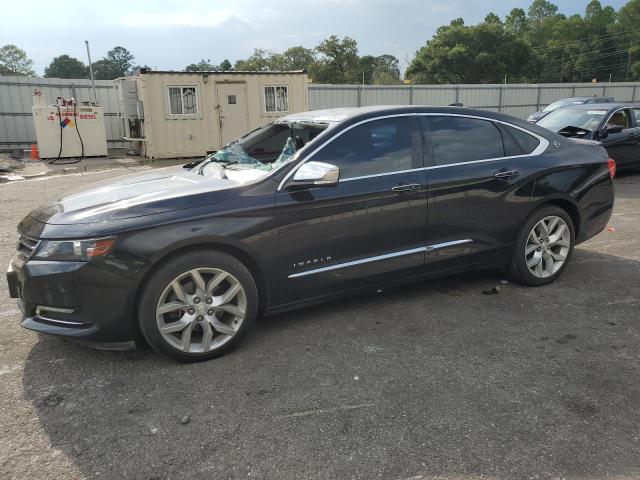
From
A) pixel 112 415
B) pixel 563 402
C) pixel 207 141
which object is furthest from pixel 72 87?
pixel 563 402

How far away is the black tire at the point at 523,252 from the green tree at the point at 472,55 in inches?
2680

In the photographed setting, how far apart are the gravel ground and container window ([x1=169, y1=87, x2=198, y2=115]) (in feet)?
37.6

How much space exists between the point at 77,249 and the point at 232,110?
1289 centimetres

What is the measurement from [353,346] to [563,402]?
52.4 inches

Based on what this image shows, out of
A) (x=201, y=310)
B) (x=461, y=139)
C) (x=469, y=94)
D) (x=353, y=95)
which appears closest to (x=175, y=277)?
(x=201, y=310)

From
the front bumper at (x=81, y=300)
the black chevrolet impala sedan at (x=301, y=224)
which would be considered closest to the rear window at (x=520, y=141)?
the black chevrolet impala sedan at (x=301, y=224)

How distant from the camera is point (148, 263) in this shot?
Answer: 313 centimetres

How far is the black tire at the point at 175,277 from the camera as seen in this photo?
317cm

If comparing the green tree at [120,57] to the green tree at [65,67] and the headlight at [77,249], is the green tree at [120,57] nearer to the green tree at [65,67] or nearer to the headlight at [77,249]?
the green tree at [65,67]

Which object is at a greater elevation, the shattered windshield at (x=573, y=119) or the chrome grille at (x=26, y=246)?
the shattered windshield at (x=573, y=119)

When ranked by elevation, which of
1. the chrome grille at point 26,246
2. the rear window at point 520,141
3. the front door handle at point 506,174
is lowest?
the chrome grille at point 26,246

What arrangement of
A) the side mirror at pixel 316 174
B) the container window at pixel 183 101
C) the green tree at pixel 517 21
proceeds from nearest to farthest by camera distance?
the side mirror at pixel 316 174 < the container window at pixel 183 101 < the green tree at pixel 517 21

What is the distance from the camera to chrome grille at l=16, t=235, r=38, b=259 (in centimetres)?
322

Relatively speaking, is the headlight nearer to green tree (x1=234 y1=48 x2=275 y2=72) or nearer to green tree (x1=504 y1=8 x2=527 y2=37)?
green tree (x1=234 y1=48 x2=275 y2=72)
